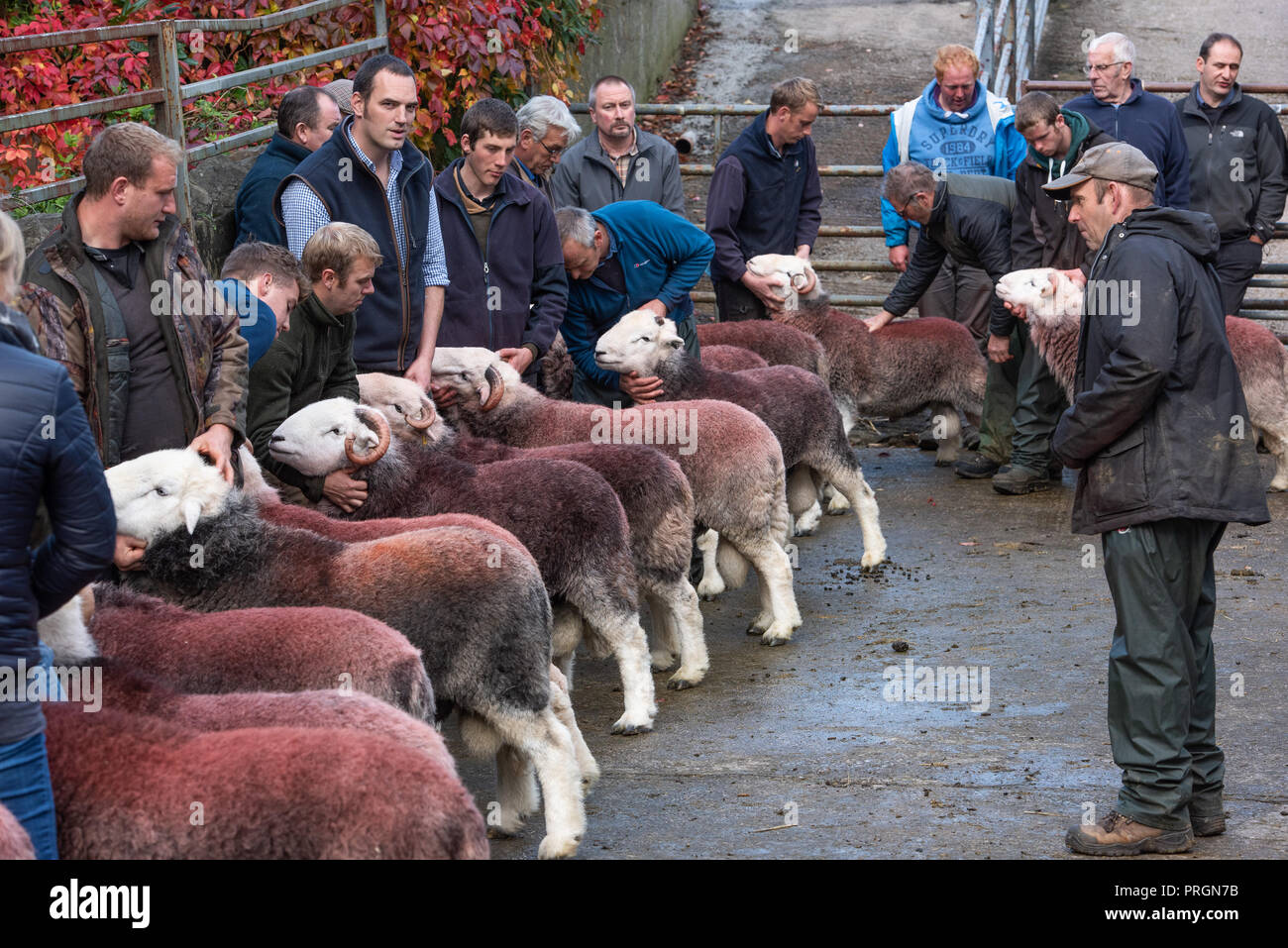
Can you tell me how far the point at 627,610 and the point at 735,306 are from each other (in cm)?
473

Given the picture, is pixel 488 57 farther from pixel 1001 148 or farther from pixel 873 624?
pixel 873 624

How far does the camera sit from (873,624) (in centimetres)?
773

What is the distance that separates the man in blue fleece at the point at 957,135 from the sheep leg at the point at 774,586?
399cm

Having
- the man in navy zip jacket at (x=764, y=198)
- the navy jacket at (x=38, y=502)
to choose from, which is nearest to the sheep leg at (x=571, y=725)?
the navy jacket at (x=38, y=502)

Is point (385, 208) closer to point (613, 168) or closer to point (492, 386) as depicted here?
point (492, 386)

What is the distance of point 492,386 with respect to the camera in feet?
23.5

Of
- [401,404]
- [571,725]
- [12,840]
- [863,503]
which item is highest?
[12,840]

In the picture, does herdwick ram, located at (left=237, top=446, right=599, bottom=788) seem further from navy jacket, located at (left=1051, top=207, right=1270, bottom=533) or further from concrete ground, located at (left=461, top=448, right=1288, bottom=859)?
navy jacket, located at (left=1051, top=207, right=1270, bottom=533)

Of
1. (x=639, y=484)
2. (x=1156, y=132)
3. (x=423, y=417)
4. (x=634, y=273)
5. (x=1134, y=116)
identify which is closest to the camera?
(x=423, y=417)

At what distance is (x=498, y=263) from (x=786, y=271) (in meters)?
3.19

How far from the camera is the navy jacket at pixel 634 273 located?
26.6 ft

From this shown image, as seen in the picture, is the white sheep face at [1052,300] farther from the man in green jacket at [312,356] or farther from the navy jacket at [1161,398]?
the man in green jacket at [312,356]

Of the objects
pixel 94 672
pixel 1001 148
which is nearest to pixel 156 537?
pixel 94 672

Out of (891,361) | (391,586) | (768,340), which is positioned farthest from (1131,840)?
(891,361)
